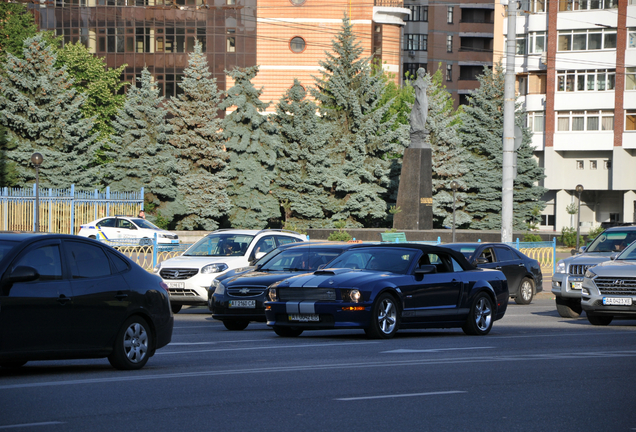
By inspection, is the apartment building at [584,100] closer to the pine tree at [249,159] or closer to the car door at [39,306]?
the pine tree at [249,159]

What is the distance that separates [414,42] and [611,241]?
82.5 meters

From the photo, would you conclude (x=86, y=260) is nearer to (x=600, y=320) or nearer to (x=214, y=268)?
(x=214, y=268)

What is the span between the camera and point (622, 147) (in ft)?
231

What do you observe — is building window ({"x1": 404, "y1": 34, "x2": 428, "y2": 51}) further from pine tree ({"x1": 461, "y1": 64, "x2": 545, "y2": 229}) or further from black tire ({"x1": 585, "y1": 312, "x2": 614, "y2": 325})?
black tire ({"x1": 585, "y1": 312, "x2": 614, "y2": 325})

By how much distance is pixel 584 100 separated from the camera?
7200cm

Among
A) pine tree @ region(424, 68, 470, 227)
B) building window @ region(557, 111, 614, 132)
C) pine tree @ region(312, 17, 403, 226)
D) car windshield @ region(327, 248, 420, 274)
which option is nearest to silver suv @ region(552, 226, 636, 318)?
car windshield @ region(327, 248, 420, 274)

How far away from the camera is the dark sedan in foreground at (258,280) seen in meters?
15.8

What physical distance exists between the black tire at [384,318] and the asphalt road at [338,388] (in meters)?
0.22

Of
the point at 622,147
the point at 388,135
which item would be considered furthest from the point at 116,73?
the point at 622,147

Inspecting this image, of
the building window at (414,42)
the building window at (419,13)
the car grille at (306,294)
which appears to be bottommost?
the car grille at (306,294)

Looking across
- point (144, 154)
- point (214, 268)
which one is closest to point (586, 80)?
point (144, 154)

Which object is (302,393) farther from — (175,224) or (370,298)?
(175,224)

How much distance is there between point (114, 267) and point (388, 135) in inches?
1725

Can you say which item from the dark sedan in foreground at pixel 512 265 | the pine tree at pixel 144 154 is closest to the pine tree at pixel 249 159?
the pine tree at pixel 144 154
